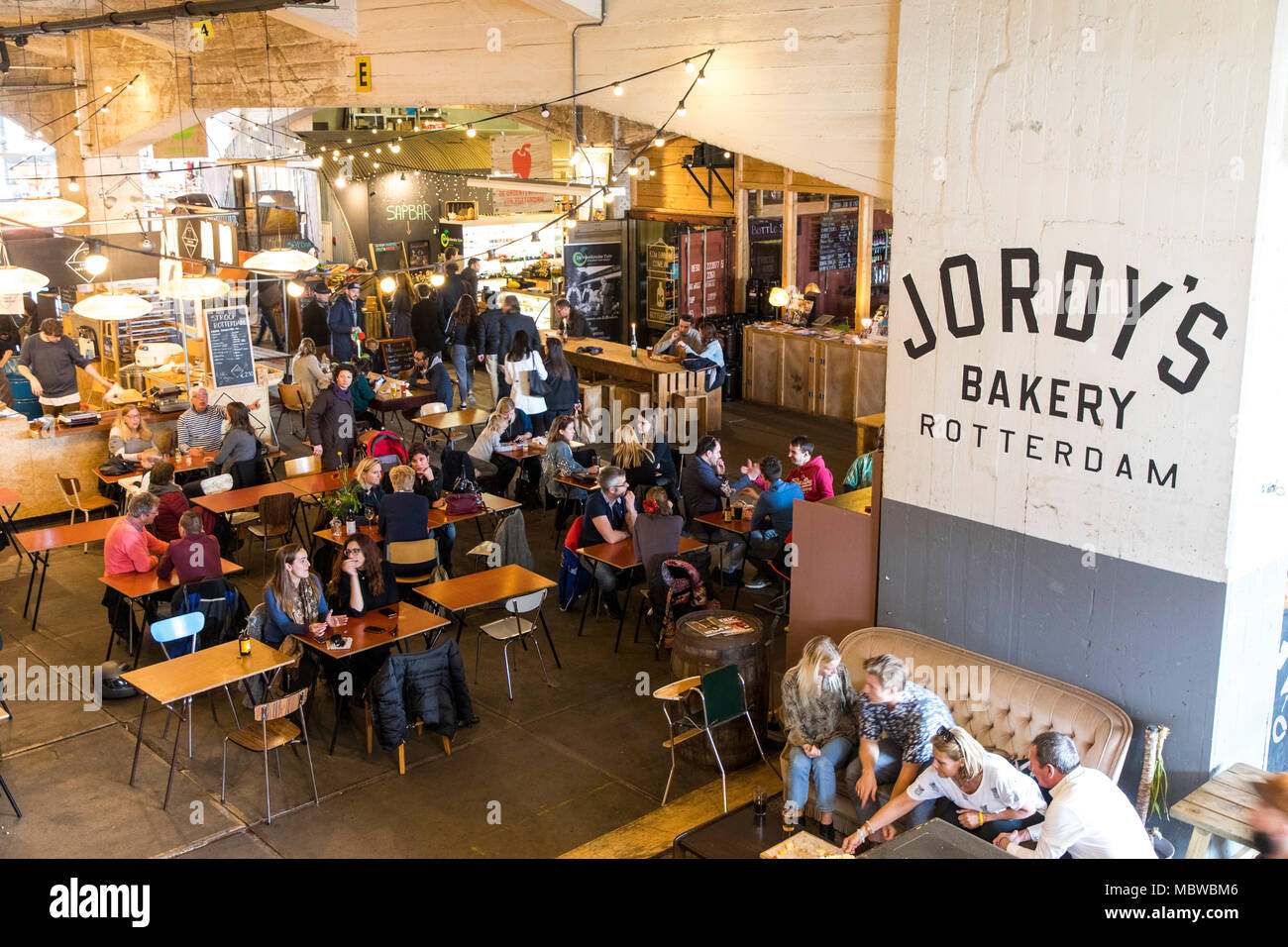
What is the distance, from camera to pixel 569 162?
1725 centimetres

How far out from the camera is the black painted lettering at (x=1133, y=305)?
4.72m

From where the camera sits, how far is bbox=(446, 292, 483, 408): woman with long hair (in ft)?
43.7

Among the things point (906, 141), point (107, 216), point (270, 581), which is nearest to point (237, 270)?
point (107, 216)

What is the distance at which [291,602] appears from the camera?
6.43 metres

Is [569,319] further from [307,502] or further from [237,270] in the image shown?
[307,502]

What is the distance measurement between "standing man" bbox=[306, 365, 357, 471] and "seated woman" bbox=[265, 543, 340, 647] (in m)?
3.64

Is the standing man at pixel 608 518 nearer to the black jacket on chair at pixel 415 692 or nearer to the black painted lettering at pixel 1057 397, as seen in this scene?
the black jacket on chair at pixel 415 692

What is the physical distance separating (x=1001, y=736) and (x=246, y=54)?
10.1 meters

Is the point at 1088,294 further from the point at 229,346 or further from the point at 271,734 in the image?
the point at 229,346

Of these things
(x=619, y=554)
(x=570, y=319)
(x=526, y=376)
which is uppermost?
(x=570, y=319)

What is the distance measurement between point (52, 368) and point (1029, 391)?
943 cm

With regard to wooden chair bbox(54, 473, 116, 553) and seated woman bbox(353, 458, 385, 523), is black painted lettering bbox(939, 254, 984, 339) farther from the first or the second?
wooden chair bbox(54, 473, 116, 553)

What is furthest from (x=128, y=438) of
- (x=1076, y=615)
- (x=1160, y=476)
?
(x=1160, y=476)

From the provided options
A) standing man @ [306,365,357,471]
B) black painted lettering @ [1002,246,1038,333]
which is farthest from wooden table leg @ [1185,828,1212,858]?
standing man @ [306,365,357,471]
